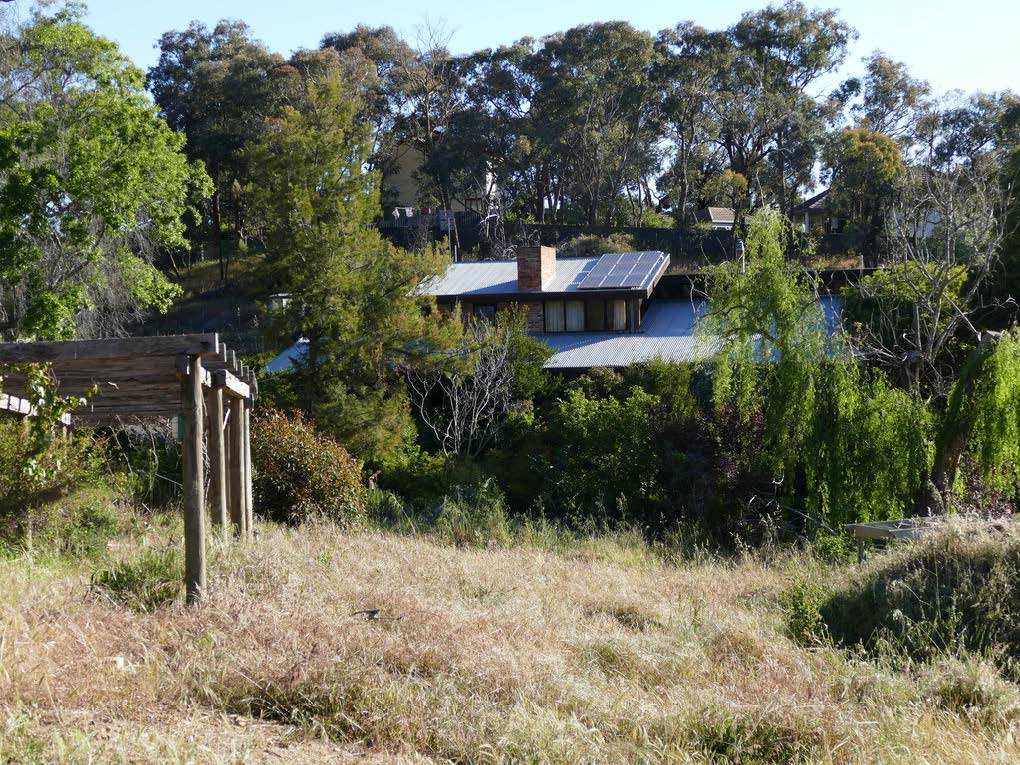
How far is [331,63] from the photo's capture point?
49.3 m

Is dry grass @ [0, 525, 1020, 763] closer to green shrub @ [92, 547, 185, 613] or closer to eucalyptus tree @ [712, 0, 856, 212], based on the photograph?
green shrub @ [92, 547, 185, 613]

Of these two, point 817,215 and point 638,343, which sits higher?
point 817,215

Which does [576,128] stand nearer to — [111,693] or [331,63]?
[331,63]

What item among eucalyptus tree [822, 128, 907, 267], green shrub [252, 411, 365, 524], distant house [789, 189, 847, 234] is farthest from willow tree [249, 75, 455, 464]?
distant house [789, 189, 847, 234]

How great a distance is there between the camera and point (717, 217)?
48.8 metres

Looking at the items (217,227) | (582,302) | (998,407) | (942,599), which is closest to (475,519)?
(998,407)

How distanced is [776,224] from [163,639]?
16044 millimetres

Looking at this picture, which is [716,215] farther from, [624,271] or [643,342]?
[643,342]

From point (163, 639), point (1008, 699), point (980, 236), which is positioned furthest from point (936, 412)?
point (163, 639)

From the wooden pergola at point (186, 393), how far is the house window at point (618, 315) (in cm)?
1758

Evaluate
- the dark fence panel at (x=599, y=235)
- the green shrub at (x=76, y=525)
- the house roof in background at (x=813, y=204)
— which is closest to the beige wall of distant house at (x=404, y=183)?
the dark fence panel at (x=599, y=235)

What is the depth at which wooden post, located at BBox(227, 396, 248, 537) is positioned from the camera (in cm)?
1302

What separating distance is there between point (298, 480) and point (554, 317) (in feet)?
46.2

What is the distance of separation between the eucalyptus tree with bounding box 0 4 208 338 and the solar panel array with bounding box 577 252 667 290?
12598 millimetres
